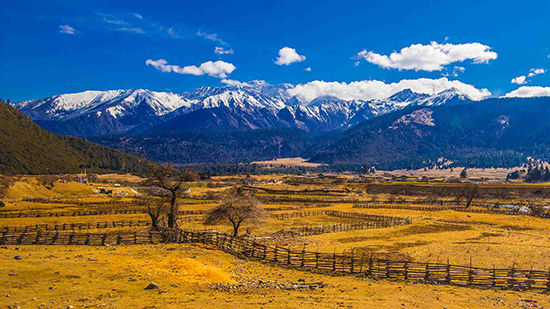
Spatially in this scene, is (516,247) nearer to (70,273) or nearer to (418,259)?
(418,259)

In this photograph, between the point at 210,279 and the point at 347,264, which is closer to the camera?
the point at 210,279

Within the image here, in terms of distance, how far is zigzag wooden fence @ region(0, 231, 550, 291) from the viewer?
32125 millimetres

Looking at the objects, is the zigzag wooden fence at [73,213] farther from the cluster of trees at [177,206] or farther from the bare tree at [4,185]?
the bare tree at [4,185]

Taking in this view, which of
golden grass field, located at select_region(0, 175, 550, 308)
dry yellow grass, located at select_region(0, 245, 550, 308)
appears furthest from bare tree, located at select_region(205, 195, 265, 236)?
dry yellow grass, located at select_region(0, 245, 550, 308)

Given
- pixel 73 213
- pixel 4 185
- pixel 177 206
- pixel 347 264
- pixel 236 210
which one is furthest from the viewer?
pixel 4 185

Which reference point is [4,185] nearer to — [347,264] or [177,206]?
[177,206]

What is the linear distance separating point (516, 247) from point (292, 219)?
47327 millimetres

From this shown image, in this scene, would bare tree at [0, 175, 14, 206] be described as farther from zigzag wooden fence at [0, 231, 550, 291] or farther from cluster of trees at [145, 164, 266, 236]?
zigzag wooden fence at [0, 231, 550, 291]

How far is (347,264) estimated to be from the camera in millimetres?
36625

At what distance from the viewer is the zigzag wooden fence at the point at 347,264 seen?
3212cm

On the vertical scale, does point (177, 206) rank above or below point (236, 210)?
above

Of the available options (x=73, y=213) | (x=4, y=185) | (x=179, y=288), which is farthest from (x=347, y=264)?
(x=4, y=185)

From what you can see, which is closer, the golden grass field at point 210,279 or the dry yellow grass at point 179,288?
the dry yellow grass at point 179,288

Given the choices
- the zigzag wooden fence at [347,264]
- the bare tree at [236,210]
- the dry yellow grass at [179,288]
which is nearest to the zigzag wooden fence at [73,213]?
the bare tree at [236,210]
